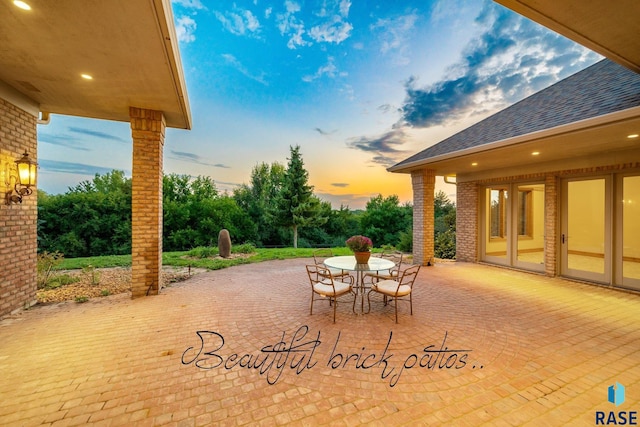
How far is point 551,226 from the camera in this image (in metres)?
6.24

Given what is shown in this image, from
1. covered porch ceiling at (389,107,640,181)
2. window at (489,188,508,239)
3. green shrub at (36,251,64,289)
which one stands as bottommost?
→ green shrub at (36,251,64,289)

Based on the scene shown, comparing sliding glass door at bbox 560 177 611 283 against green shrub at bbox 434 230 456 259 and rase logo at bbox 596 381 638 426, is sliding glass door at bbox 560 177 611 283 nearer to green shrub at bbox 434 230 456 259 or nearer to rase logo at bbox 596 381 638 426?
green shrub at bbox 434 230 456 259

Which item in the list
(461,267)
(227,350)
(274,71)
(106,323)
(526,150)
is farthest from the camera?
(274,71)

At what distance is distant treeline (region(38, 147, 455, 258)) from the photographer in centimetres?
1145

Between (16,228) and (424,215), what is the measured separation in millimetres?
9087

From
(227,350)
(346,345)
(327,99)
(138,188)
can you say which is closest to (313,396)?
(346,345)

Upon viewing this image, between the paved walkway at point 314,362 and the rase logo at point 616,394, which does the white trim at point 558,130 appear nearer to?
the paved walkway at point 314,362

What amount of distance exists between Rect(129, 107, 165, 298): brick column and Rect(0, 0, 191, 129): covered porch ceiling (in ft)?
1.48

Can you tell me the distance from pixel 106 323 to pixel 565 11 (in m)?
6.56

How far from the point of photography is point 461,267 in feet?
24.5

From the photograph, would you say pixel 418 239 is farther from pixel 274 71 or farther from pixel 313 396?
pixel 274 71

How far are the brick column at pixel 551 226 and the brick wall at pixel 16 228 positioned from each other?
36.4 ft

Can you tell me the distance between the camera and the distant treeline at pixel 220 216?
11445mm

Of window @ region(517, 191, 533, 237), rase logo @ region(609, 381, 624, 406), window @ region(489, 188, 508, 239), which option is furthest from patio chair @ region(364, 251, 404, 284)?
window @ region(517, 191, 533, 237)
